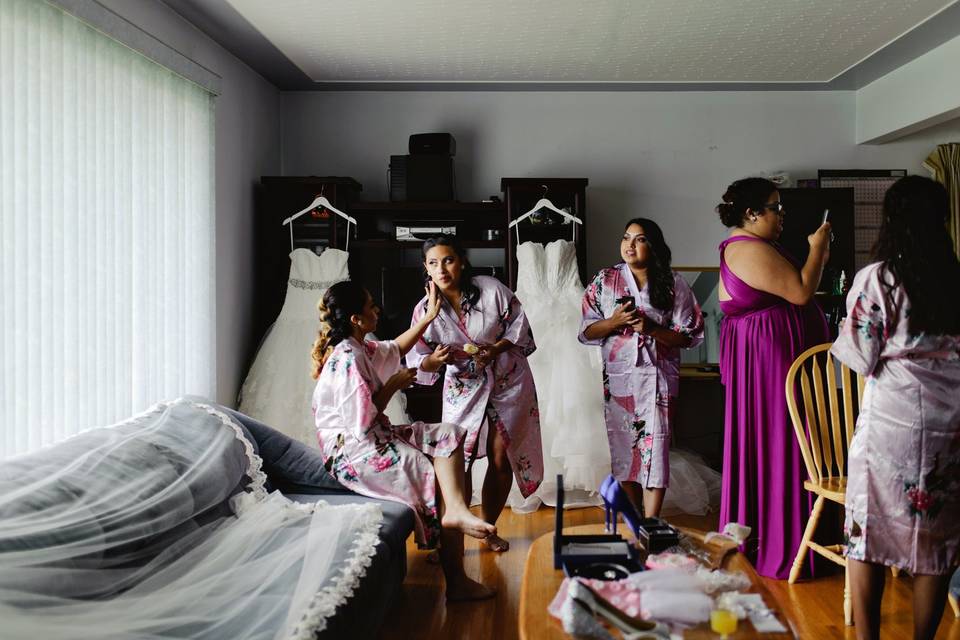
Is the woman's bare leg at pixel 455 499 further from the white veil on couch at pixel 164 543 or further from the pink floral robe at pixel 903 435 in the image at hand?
the pink floral robe at pixel 903 435

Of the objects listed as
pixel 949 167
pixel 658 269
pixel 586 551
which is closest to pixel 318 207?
pixel 658 269

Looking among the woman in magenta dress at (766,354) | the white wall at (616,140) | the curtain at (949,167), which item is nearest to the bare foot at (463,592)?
the woman in magenta dress at (766,354)

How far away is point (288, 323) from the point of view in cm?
455

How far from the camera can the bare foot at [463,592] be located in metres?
2.83

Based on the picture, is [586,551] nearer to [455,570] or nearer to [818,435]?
[455,570]

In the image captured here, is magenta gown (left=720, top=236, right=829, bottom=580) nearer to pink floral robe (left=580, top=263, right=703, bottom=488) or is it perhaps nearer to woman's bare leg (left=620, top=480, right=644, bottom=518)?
pink floral robe (left=580, top=263, right=703, bottom=488)

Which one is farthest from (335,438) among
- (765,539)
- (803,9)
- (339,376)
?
(803,9)

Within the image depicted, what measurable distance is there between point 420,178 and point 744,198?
236 centimetres

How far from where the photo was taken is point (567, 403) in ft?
14.1

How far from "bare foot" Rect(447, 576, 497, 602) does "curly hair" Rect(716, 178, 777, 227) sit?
167 cm

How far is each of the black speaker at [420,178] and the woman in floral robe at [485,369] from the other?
1.55 metres

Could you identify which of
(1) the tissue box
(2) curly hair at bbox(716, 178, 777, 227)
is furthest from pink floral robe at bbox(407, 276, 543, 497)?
(1) the tissue box

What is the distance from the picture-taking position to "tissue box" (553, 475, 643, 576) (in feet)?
6.26

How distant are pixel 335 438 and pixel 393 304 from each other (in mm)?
2065
